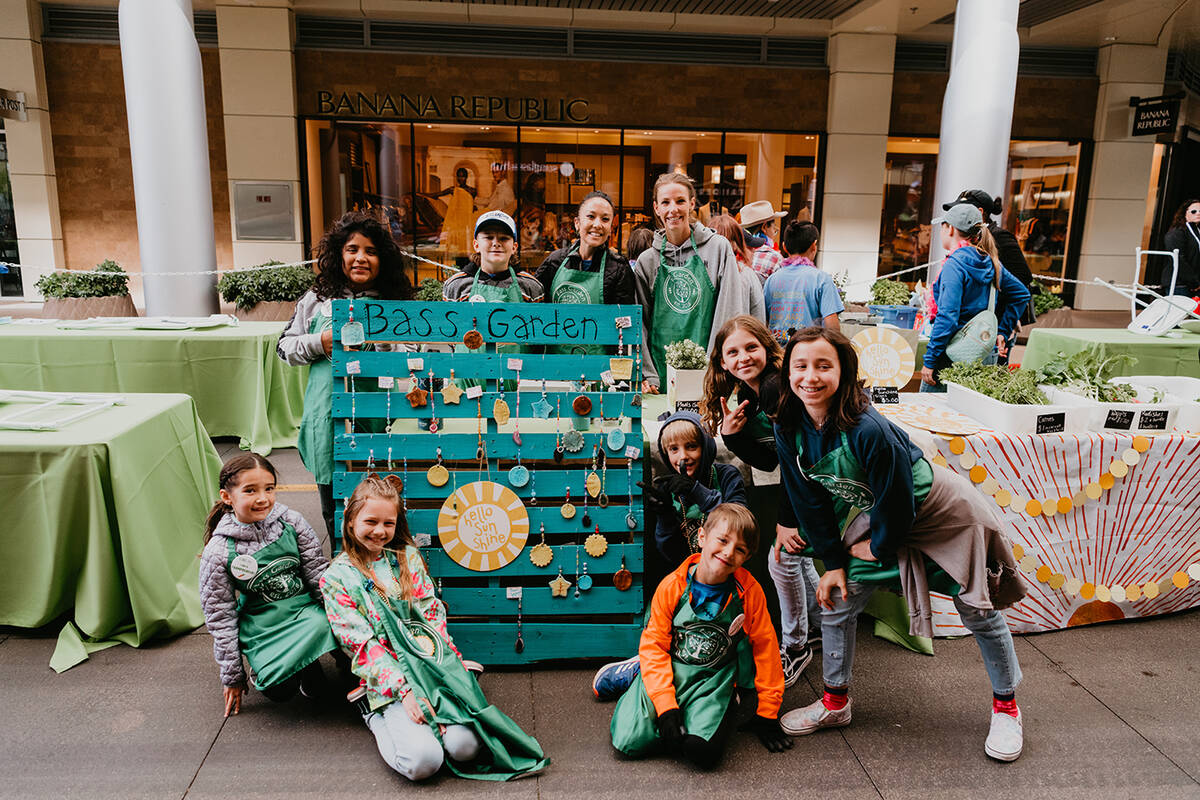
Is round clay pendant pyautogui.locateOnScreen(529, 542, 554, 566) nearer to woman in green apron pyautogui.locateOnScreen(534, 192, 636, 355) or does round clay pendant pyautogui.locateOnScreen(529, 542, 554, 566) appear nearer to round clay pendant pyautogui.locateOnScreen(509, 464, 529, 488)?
round clay pendant pyautogui.locateOnScreen(509, 464, 529, 488)

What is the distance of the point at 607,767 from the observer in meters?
2.76

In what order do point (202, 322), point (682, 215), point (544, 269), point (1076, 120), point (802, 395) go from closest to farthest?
point (802, 395) → point (682, 215) → point (544, 269) → point (202, 322) → point (1076, 120)

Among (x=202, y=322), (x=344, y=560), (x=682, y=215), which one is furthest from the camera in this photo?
(x=202, y=322)

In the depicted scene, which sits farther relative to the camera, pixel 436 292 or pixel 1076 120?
pixel 1076 120

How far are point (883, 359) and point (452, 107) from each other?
901 centimetres

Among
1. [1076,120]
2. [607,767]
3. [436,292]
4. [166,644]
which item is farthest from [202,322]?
[1076,120]

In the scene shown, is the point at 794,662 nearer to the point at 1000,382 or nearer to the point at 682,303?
the point at 1000,382

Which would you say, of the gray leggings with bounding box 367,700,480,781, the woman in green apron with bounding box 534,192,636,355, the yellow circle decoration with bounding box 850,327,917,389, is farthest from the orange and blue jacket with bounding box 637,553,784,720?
the yellow circle decoration with bounding box 850,327,917,389

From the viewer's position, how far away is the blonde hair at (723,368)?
3164 mm

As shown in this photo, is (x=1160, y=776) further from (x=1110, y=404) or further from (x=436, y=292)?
(x=436, y=292)

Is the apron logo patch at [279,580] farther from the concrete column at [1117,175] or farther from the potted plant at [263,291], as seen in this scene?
the concrete column at [1117,175]

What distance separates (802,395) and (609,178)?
10541 mm

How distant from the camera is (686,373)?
3555 mm

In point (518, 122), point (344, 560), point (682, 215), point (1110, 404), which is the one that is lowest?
point (344, 560)
